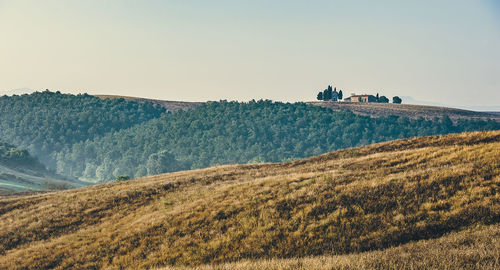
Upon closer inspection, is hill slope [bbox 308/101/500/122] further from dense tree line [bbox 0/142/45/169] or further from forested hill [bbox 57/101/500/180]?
dense tree line [bbox 0/142/45/169]

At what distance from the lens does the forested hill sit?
6471 inches

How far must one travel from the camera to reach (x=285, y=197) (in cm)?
2216

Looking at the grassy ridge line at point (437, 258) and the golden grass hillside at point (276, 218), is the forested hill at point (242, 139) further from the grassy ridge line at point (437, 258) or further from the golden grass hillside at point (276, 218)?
the grassy ridge line at point (437, 258)

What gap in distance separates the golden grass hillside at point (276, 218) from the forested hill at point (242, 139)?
124m

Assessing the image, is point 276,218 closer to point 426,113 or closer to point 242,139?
point 242,139

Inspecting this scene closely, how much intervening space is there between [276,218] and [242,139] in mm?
156955

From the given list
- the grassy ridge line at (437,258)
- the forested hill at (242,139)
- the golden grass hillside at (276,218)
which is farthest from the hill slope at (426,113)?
the grassy ridge line at (437,258)

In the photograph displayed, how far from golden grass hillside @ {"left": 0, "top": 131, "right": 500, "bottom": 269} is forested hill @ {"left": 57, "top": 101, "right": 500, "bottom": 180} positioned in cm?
12405

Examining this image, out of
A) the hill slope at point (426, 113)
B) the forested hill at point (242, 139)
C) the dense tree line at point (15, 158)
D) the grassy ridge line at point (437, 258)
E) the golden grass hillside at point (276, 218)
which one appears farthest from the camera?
the hill slope at point (426, 113)

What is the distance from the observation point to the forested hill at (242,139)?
164 metres

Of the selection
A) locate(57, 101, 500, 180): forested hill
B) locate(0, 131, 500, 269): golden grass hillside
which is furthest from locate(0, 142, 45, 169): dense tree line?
locate(0, 131, 500, 269): golden grass hillside

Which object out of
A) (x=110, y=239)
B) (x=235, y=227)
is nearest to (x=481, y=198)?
(x=235, y=227)

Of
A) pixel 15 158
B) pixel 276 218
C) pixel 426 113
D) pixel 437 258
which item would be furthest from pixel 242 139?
pixel 437 258

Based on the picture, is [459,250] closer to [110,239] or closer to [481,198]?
[481,198]
